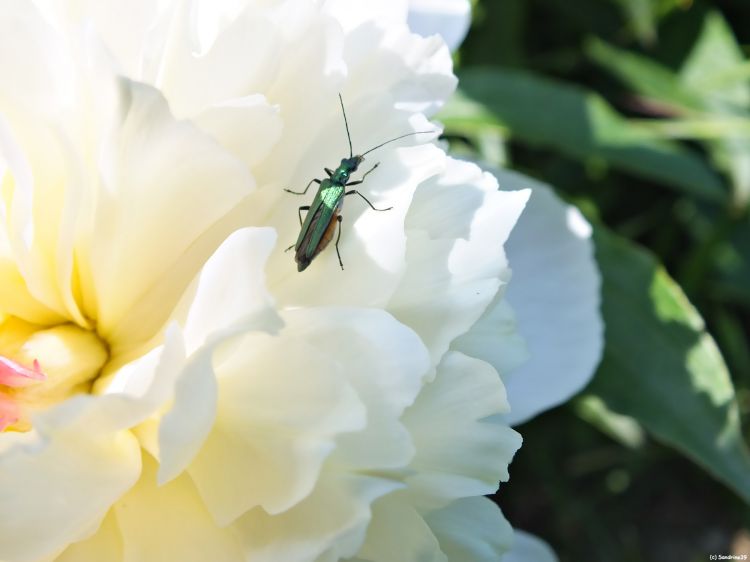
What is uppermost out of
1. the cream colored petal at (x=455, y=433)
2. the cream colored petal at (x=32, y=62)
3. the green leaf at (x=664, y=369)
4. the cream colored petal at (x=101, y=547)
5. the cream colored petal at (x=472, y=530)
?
the cream colored petal at (x=32, y=62)

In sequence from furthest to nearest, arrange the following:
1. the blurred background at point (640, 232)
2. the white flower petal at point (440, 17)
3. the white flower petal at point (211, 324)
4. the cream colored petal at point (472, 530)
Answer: the blurred background at point (640, 232) < the white flower petal at point (440, 17) < the cream colored petal at point (472, 530) < the white flower petal at point (211, 324)

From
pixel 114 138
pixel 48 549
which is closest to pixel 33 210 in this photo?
pixel 114 138

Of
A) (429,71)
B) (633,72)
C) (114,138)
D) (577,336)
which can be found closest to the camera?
(114,138)

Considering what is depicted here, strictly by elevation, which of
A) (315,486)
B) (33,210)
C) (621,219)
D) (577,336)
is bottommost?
(621,219)

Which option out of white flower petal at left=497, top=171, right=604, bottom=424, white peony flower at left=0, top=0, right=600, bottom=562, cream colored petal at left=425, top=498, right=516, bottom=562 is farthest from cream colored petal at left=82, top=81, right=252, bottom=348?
A: white flower petal at left=497, top=171, right=604, bottom=424

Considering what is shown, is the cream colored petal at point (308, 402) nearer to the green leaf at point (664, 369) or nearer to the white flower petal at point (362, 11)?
the white flower petal at point (362, 11)

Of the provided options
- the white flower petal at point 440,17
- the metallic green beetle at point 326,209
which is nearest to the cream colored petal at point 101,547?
the metallic green beetle at point 326,209

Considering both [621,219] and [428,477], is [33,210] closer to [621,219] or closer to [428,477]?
[428,477]

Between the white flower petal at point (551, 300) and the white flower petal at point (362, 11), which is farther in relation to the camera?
the white flower petal at point (551, 300)

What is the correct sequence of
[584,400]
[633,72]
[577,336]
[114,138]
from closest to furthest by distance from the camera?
[114,138]
[577,336]
[584,400]
[633,72]
